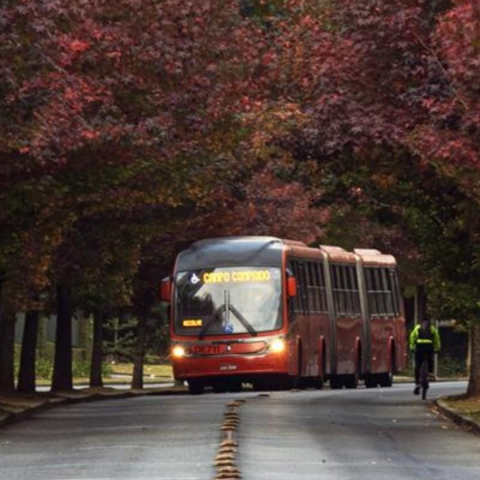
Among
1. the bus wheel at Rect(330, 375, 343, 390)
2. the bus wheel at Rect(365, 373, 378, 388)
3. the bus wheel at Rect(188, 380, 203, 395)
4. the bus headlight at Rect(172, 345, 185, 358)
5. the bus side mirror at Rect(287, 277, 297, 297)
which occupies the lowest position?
the bus wheel at Rect(188, 380, 203, 395)

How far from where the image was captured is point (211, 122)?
121ft

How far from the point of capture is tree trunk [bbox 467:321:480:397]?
135ft

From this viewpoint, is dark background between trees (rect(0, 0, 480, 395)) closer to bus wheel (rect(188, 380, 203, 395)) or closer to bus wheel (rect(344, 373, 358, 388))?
bus wheel (rect(188, 380, 203, 395))

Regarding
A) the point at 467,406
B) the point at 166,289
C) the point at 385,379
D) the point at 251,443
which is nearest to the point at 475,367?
A: the point at 467,406

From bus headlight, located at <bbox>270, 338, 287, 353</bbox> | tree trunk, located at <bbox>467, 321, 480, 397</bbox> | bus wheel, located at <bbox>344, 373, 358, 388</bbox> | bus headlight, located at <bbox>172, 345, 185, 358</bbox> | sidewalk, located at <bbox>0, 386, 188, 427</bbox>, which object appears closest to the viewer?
sidewalk, located at <bbox>0, 386, 188, 427</bbox>

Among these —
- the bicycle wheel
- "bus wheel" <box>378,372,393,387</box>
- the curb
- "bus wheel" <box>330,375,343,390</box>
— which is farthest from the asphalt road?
"bus wheel" <box>378,372,393,387</box>

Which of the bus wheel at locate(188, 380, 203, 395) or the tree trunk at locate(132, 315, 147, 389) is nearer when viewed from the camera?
the bus wheel at locate(188, 380, 203, 395)

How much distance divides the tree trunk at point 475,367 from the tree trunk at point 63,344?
10.4m

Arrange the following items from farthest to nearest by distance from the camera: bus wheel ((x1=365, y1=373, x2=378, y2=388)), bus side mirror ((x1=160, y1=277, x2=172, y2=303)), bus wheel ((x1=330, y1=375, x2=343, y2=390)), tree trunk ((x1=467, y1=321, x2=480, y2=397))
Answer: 1. bus wheel ((x1=365, y1=373, x2=378, y2=388))
2. bus wheel ((x1=330, y1=375, x2=343, y2=390))
3. bus side mirror ((x1=160, y1=277, x2=172, y2=303))
4. tree trunk ((x1=467, y1=321, x2=480, y2=397))

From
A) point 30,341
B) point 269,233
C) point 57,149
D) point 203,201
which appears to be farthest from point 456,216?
point 269,233

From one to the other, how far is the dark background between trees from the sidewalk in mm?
1033

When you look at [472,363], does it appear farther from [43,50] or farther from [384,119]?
[43,50]

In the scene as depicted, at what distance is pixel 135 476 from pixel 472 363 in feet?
78.1

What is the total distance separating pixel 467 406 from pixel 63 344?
1584cm
